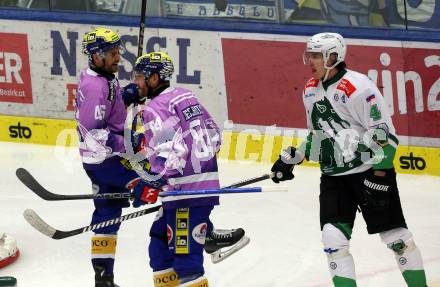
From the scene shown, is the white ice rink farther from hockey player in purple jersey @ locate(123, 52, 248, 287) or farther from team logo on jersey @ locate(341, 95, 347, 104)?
team logo on jersey @ locate(341, 95, 347, 104)

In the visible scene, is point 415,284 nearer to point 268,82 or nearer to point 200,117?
point 200,117

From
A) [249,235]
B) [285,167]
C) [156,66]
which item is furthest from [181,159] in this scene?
[249,235]

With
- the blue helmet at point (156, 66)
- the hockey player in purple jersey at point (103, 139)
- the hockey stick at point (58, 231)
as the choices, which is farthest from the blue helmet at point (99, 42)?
the hockey stick at point (58, 231)

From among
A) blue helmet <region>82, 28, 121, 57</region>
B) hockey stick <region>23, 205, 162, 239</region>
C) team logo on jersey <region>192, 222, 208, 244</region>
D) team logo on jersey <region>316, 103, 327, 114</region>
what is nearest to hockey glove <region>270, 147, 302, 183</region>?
team logo on jersey <region>316, 103, 327, 114</region>

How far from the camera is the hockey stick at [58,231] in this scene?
572 cm

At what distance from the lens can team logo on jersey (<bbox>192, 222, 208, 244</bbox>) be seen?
525 cm

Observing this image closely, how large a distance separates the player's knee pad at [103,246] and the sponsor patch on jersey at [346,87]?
1.64m

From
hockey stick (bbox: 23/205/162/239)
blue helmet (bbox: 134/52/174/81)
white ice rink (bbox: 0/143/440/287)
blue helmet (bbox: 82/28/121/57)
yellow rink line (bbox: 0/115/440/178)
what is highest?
blue helmet (bbox: 82/28/121/57)

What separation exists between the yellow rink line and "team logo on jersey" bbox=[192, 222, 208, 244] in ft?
12.3

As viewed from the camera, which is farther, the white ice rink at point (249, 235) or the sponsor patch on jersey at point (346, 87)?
the white ice rink at point (249, 235)

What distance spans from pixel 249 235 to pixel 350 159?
1.95 meters

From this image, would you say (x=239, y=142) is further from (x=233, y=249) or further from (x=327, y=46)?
(x=327, y=46)

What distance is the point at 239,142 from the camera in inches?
367

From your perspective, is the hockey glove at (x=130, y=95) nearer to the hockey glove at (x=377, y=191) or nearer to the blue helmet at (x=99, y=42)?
the blue helmet at (x=99, y=42)
